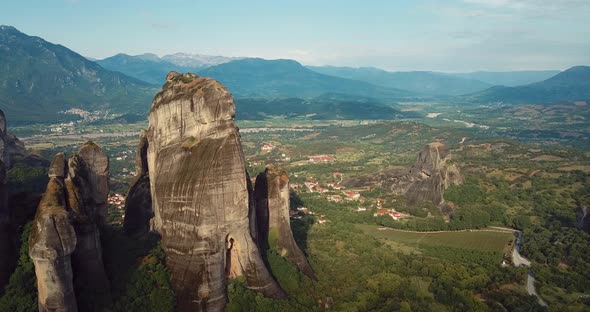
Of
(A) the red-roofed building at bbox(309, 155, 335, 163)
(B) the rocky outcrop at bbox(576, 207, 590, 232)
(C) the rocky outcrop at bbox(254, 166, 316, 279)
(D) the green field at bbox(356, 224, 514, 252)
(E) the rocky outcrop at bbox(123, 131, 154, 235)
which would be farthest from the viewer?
(A) the red-roofed building at bbox(309, 155, 335, 163)

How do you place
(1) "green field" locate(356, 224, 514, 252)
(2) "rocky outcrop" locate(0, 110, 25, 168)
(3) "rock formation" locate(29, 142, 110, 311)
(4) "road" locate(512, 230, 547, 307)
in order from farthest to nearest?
(2) "rocky outcrop" locate(0, 110, 25, 168) < (1) "green field" locate(356, 224, 514, 252) < (4) "road" locate(512, 230, 547, 307) < (3) "rock formation" locate(29, 142, 110, 311)

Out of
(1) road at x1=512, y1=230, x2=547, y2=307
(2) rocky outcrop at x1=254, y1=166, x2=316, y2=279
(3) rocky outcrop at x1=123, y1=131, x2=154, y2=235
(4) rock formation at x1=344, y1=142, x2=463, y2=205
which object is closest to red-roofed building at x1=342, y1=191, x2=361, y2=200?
(4) rock formation at x1=344, y1=142, x2=463, y2=205

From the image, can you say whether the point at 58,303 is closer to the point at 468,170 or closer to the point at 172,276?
the point at 172,276

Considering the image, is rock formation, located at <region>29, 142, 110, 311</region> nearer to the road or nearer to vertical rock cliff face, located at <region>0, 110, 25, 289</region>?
vertical rock cliff face, located at <region>0, 110, 25, 289</region>

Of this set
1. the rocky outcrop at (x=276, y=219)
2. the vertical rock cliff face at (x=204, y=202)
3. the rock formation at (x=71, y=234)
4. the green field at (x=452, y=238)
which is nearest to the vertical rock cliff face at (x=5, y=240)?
the rock formation at (x=71, y=234)

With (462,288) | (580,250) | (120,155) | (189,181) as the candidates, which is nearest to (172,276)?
(189,181)

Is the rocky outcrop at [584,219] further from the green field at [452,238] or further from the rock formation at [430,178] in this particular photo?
the rock formation at [430,178]
